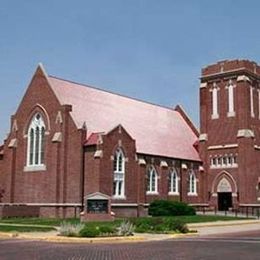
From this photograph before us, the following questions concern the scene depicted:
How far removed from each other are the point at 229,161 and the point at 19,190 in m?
24.4

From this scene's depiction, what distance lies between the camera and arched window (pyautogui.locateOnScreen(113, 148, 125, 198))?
50.1m

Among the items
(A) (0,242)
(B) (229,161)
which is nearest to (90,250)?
(A) (0,242)

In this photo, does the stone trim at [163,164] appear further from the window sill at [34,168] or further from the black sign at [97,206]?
the black sign at [97,206]

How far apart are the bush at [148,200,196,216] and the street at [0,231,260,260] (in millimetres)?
26525

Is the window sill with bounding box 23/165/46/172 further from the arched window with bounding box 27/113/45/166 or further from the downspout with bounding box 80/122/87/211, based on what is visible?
the downspout with bounding box 80/122/87/211

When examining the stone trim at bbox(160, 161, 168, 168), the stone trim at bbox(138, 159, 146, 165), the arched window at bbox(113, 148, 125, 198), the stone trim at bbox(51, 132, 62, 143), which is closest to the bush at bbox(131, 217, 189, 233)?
the arched window at bbox(113, 148, 125, 198)

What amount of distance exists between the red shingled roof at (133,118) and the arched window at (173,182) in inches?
73.9

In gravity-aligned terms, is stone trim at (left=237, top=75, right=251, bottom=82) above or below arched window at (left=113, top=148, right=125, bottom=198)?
above

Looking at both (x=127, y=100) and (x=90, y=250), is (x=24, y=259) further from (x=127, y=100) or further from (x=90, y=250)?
(x=127, y=100)

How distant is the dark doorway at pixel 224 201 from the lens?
63.0 metres

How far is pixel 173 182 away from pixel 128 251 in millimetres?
39165

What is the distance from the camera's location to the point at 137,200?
52.3 meters

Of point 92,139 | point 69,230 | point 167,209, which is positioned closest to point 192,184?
point 167,209

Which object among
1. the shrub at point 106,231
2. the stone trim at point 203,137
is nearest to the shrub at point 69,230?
the shrub at point 106,231
